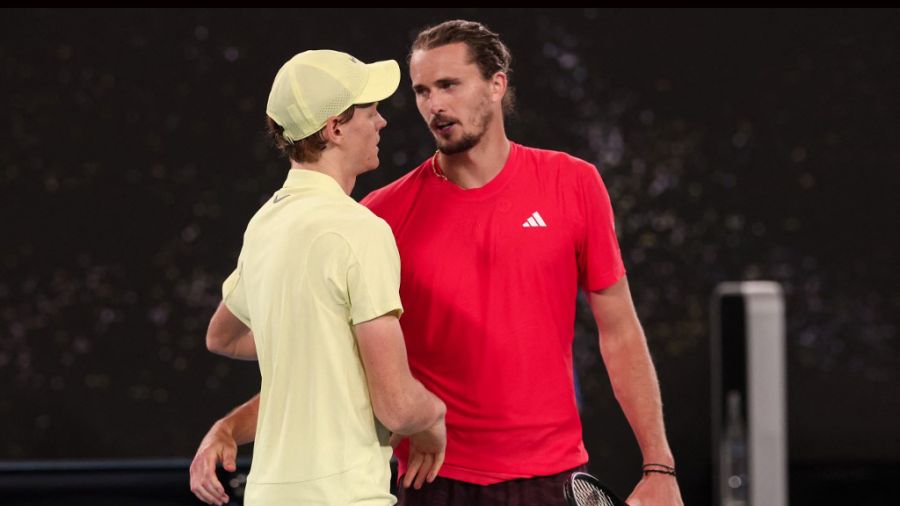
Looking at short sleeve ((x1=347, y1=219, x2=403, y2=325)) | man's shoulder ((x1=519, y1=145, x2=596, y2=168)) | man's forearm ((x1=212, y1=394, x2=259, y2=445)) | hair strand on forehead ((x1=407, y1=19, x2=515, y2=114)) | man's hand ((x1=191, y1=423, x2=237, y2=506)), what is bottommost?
man's hand ((x1=191, y1=423, x2=237, y2=506))

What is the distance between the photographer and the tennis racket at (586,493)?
2081 mm

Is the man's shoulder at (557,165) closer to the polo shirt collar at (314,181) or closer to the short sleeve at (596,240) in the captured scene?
the short sleeve at (596,240)

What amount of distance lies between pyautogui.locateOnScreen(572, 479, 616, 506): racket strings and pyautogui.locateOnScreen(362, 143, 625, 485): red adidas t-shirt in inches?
5.4

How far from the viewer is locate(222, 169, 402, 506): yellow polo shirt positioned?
1833mm

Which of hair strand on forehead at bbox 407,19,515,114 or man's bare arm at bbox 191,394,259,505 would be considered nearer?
man's bare arm at bbox 191,394,259,505

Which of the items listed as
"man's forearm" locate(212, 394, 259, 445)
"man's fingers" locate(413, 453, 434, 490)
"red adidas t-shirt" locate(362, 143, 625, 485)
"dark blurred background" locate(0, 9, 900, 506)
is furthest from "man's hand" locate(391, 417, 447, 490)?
"dark blurred background" locate(0, 9, 900, 506)

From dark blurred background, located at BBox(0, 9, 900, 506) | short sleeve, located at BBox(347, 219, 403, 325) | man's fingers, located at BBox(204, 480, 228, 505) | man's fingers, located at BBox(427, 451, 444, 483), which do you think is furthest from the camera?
dark blurred background, located at BBox(0, 9, 900, 506)

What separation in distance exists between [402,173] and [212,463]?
1912 mm

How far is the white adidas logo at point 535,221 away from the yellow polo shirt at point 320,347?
51 cm

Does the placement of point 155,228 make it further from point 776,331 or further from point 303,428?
point 776,331

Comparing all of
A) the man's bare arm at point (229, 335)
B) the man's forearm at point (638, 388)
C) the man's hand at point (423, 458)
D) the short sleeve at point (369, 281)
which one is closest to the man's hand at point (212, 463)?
the man's bare arm at point (229, 335)

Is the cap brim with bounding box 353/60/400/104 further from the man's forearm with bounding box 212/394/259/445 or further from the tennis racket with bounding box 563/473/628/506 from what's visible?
the tennis racket with bounding box 563/473/628/506

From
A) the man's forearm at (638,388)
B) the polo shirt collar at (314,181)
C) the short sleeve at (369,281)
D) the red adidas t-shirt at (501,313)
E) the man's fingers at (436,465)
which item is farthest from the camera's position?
the man's forearm at (638,388)

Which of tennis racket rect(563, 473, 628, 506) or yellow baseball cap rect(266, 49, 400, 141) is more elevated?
yellow baseball cap rect(266, 49, 400, 141)
